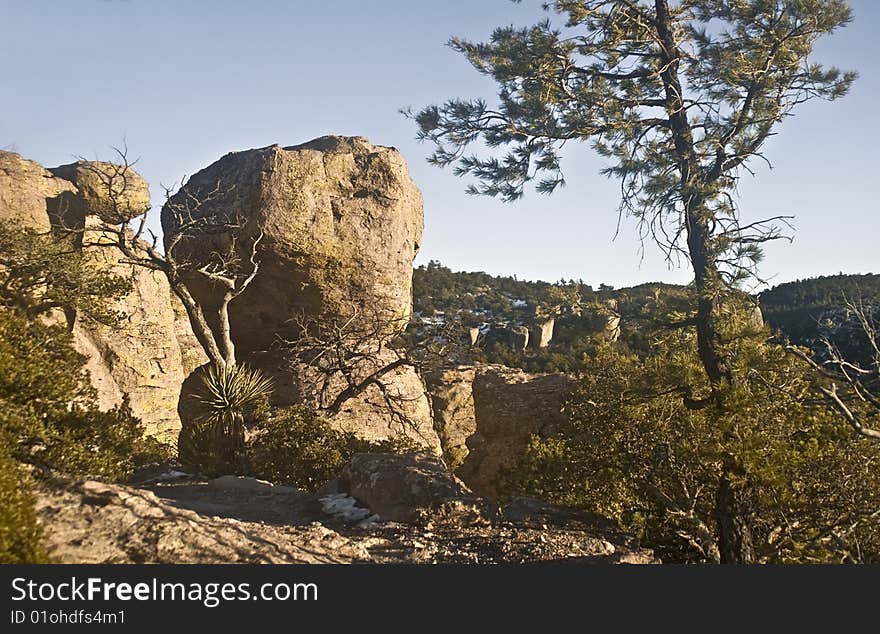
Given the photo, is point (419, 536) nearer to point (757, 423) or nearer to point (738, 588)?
point (738, 588)

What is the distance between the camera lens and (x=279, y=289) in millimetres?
16219

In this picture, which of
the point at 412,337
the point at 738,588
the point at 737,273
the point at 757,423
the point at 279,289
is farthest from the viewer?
the point at 412,337

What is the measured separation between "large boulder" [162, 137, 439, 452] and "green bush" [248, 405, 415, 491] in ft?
8.77

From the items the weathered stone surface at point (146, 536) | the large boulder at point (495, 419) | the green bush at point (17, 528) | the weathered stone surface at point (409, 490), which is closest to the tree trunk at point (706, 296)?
the weathered stone surface at point (409, 490)

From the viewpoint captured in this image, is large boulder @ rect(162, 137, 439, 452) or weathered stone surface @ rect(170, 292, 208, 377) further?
weathered stone surface @ rect(170, 292, 208, 377)

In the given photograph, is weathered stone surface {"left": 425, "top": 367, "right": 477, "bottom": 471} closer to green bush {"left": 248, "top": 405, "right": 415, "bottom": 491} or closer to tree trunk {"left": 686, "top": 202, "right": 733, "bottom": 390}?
green bush {"left": 248, "top": 405, "right": 415, "bottom": 491}

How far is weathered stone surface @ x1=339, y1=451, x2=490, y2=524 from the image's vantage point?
26.0 feet

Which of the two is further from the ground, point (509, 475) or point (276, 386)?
point (276, 386)

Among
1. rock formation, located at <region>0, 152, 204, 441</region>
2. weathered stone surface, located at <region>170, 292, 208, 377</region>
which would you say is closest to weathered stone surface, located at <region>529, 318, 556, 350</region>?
weathered stone surface, located at <region>170, 292, 208, 377</region>

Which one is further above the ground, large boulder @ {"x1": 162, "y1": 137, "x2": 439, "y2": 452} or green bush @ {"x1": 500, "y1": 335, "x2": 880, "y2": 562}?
large boulder @ {"x1": 162, "y1": 137, "x2": 439, "y2": 452}

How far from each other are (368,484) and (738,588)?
15.6ft

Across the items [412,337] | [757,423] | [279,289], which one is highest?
[279,289]

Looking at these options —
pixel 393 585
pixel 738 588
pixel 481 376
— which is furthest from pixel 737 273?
pixel 481 376

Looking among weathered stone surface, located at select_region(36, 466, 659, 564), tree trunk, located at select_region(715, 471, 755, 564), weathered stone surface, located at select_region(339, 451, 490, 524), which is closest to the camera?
weathered stone surface, located at select_region(36, 466, 659, 564)
